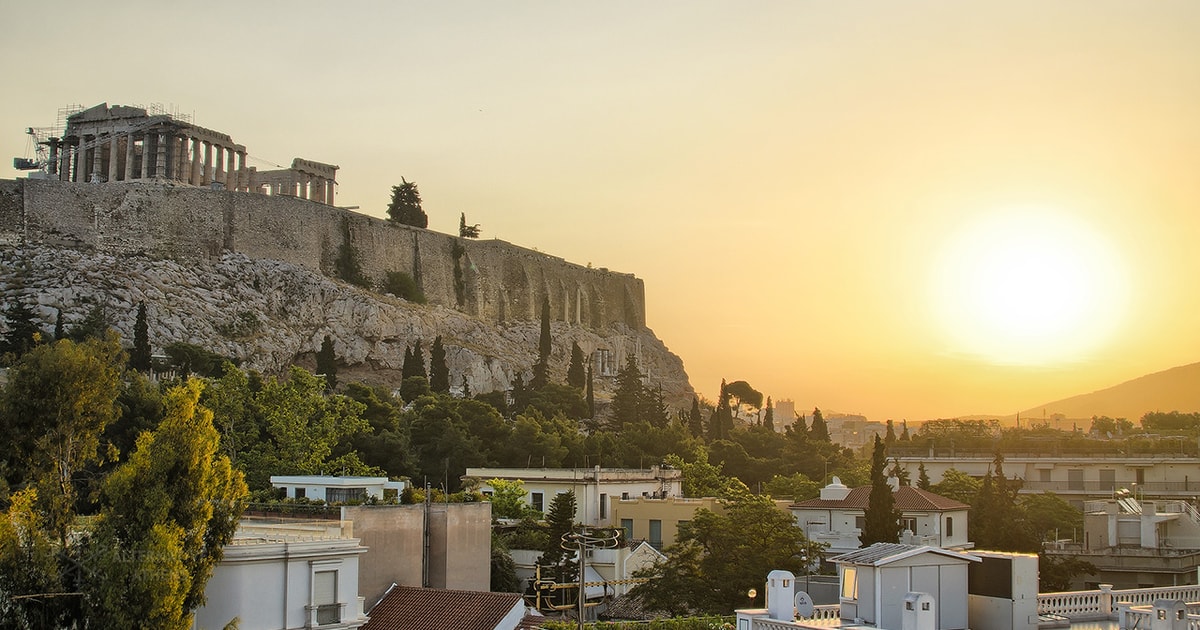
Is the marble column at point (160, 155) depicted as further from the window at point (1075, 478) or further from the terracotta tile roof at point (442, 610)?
the terracotta tile roof at point (442, 610)

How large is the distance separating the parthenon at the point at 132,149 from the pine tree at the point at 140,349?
13.7 meters

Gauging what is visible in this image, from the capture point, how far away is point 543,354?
75.2 m

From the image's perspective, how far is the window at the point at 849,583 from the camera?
13.3 m

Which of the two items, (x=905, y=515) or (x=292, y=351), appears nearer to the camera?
(x=905, y=515)

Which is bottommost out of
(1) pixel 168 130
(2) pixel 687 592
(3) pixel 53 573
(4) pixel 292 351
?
(2) pixel 687 592

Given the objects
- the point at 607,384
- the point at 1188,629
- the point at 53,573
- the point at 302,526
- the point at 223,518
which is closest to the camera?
the point at 1188,629

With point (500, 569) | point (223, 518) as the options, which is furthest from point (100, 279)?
point (223, 518)

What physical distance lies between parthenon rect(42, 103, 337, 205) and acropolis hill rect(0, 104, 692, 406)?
11 cm

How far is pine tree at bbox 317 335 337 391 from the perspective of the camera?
60.1 m

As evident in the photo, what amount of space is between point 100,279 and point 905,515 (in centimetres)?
3888

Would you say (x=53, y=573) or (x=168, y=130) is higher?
(x=168, y=130)

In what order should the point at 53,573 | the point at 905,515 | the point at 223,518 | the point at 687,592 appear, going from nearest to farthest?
the point at 53,573, the point at 223,518, the point at 687,592, the point at 905,515

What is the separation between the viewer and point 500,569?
30891 mm

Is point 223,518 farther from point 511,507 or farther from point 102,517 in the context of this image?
point 511,507
